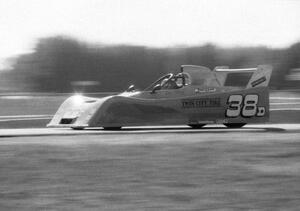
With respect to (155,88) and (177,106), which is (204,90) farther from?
(155,88)

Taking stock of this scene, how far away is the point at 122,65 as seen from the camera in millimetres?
82312

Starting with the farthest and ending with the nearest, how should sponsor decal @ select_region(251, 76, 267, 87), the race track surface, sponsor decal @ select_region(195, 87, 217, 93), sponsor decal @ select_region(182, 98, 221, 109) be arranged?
sponsor decal @ select_region(251, 76, 267, 87)
sponsor decal @ select_region(195, 87, 217, 93)
sponsor decal @ select_region(182, 98, 221, 109)
the race track surface

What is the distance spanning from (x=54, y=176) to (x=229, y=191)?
7.46 feet

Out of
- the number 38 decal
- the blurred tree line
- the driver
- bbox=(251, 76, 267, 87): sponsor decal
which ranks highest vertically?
the driver

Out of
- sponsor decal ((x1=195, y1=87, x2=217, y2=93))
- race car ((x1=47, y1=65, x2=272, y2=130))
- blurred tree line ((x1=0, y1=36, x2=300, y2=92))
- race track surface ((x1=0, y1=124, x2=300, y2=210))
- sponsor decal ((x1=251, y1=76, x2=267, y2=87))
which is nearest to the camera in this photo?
race track surface ((x1=0, y1=124, x2=300, y2=210))

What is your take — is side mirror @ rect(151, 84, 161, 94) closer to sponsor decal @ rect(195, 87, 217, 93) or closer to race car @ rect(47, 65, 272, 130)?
race car @ rect(47, 65, 272, 130)

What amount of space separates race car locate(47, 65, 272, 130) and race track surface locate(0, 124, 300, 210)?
579 centimetres

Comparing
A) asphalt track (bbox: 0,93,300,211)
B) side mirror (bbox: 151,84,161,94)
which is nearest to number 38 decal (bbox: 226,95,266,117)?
side mirror (bbox: 151,84,161,94)

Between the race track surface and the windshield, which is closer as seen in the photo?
the race track surface

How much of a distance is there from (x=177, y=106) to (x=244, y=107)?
1.86 metres

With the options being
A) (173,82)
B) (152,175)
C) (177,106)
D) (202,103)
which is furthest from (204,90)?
(152,175)

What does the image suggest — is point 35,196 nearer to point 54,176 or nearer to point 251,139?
point 54,176

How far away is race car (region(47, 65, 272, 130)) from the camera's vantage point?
1798cm

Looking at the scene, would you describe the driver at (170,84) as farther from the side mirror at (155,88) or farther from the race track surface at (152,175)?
the race track surface at (152,175)
